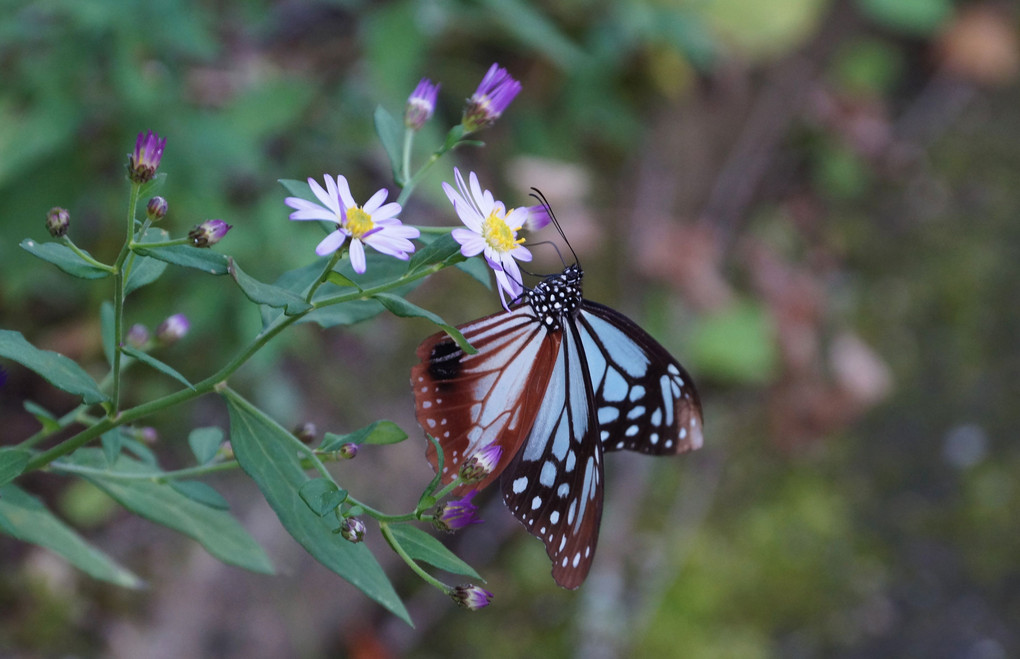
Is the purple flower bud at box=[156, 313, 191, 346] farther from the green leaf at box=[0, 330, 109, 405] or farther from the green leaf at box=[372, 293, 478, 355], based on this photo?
the green leaf at box=[372, 293, 478, 355]

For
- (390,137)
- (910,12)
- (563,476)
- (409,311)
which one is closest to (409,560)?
(409,311)

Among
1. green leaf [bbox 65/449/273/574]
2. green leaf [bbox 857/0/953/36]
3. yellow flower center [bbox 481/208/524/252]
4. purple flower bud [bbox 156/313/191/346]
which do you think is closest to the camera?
yellow flower center [bbox 481/208/524/252]

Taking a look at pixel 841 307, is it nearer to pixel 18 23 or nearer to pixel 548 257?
pixel 548 257

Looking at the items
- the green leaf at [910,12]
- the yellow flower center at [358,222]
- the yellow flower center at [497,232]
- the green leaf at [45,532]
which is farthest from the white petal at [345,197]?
the green leaf at [910,12]

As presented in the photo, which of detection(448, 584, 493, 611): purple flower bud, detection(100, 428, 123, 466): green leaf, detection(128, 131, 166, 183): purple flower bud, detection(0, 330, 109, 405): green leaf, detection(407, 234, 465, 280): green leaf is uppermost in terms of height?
detection(128, 131, 166, 183): purple flower bud

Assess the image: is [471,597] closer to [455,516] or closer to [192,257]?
[455,516]

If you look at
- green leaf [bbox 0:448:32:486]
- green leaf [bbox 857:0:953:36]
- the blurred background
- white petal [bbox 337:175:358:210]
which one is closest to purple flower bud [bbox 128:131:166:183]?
white petal [bbox 337:175:358:210]

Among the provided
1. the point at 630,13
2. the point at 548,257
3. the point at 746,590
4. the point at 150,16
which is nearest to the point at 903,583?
the point at 746,590
